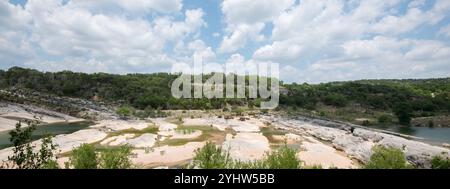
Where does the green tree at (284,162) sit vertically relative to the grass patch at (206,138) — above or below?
above

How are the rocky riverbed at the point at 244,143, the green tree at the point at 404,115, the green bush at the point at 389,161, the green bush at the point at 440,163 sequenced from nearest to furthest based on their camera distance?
the green bush at the point at 389,161 → the green bush at the point at 440,163 → the rocky riverbed at the point at 244,143 → the green tree at the point at 404,115

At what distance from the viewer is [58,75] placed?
155500 millimetres

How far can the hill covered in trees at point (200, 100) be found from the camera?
134375 millimetres

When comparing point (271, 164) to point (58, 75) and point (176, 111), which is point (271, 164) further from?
point (58, 75)

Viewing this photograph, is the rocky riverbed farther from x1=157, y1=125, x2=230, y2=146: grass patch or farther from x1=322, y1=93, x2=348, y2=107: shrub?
x1=322, y1=93, x2=348, y2=107: shrub

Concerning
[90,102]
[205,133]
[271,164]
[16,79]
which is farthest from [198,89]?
[271,164]

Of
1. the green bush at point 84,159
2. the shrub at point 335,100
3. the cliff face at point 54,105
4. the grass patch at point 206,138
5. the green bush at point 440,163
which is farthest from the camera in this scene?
the shrub at point 335,100

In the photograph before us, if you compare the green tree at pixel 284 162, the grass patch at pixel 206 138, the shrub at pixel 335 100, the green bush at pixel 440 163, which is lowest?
the grass patch at pixel 206 138

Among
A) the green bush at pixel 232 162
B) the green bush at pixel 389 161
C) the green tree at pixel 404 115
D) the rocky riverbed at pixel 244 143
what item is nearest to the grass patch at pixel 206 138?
the rocky riverbed at pixel 244 143

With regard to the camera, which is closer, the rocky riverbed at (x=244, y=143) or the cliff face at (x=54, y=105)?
the rocky riverbed at (x=244, y=143)

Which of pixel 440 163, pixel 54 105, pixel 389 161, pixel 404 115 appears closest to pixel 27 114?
pixel 54 105

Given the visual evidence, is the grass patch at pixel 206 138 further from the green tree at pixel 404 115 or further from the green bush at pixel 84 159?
the green tree at pixel 404 115

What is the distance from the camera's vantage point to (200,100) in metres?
139

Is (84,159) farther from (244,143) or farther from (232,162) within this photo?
(244,143)
